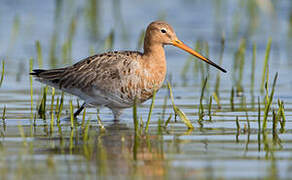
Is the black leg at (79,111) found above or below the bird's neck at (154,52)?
below

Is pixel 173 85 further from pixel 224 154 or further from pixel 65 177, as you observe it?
pixel 65 177

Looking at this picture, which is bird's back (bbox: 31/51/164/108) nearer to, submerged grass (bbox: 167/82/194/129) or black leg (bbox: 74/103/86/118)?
black leg (bbox: 74/103/86/118)

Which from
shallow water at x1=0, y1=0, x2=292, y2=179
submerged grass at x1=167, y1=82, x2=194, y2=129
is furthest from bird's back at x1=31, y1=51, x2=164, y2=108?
submerged grass at x1=167, y1=82, x2=194, y2=129

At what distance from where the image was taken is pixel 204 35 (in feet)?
57.5

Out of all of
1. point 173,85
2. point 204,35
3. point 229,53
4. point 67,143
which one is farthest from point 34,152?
point 204,35

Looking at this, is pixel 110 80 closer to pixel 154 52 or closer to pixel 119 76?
pixel 119 76

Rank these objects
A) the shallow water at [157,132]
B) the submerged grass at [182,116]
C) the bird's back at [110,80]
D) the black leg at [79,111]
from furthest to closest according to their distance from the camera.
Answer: the black leg at [79,111] → the bird's back at [110,80] → the submerged grass at [182,116] → the shallow water at [157,132]

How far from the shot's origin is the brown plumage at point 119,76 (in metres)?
8.98

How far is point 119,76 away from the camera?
29.7 ft

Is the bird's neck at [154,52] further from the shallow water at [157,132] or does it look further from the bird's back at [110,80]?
the shallow water at [157,132]

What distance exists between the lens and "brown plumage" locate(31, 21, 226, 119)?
898 cm

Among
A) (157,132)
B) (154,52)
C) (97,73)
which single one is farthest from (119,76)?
(157,132)

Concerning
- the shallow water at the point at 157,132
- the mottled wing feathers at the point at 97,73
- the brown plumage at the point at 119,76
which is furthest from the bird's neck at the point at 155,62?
the shallow water at the point at 157,132

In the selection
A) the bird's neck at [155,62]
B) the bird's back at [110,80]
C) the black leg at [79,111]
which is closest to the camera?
the bird's back at [110,80]
